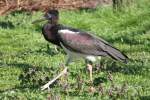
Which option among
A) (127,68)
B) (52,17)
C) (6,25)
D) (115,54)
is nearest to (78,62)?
(127,68)

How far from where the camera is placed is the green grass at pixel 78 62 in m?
8.86

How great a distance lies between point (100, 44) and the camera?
9.40 meters

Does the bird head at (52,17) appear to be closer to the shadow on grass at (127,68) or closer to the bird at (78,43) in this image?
the bird at (78,43)

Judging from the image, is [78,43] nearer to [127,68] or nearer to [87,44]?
[87,44]

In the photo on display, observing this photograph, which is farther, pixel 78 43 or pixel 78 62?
pixel 78 62

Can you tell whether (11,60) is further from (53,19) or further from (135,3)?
(135,3)

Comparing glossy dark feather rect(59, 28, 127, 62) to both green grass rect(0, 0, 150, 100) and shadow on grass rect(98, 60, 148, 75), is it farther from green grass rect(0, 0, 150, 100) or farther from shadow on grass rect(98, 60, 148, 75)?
shadow on grass rect(98, 60, 148, 75)

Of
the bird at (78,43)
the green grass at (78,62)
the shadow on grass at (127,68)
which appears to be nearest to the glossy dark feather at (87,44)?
the bird at (78,43)

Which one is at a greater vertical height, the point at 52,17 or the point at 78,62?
the point at 52,17

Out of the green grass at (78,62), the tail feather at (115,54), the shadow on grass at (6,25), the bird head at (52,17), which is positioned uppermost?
the bird head at (52,17)

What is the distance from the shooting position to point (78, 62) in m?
11.6

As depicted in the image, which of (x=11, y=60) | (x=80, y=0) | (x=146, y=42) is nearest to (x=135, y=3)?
(x=80, y=0)

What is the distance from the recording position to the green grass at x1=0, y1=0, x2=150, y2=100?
886 centimetres

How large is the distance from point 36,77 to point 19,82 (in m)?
0.51
